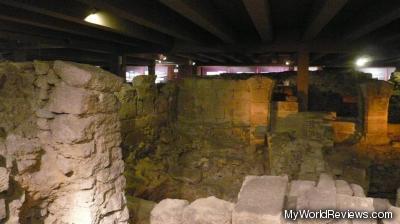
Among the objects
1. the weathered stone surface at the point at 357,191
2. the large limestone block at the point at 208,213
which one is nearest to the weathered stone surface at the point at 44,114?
the large limestone block at the point at 208,213

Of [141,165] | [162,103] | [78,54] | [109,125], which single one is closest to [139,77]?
[162,103]

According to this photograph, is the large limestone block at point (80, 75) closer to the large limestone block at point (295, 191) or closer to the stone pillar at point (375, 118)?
the large limestone block at point (295, 191)

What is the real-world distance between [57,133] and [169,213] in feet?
4.63

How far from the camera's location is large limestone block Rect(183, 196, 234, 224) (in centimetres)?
261

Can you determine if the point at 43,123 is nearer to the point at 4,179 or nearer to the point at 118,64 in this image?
the point at 4,179

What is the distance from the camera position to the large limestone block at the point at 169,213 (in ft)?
9.21

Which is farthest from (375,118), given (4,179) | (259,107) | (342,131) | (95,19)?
(4,179)

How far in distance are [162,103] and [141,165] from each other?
5.26ft

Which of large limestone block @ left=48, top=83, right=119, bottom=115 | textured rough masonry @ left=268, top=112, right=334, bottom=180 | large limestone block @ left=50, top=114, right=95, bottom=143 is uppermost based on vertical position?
large limestone block @ left=48, top=83, right=119, bottom=115

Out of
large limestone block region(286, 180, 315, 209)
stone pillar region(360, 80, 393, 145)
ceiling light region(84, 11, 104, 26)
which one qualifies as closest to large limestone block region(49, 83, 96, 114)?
ceiling light region(84, 11, 104, 26)

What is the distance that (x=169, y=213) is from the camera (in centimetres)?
285

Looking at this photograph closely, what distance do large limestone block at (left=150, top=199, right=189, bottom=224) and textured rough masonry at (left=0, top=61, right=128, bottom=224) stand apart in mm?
919

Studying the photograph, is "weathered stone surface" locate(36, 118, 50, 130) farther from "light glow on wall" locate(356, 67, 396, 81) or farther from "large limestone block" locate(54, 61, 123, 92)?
"light glow on wall" locate(356, 67, 396, 81)

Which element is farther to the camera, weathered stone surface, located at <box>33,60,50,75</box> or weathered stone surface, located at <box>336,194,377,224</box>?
weathered stone surface, located at <box>33,60,50,75</box>
